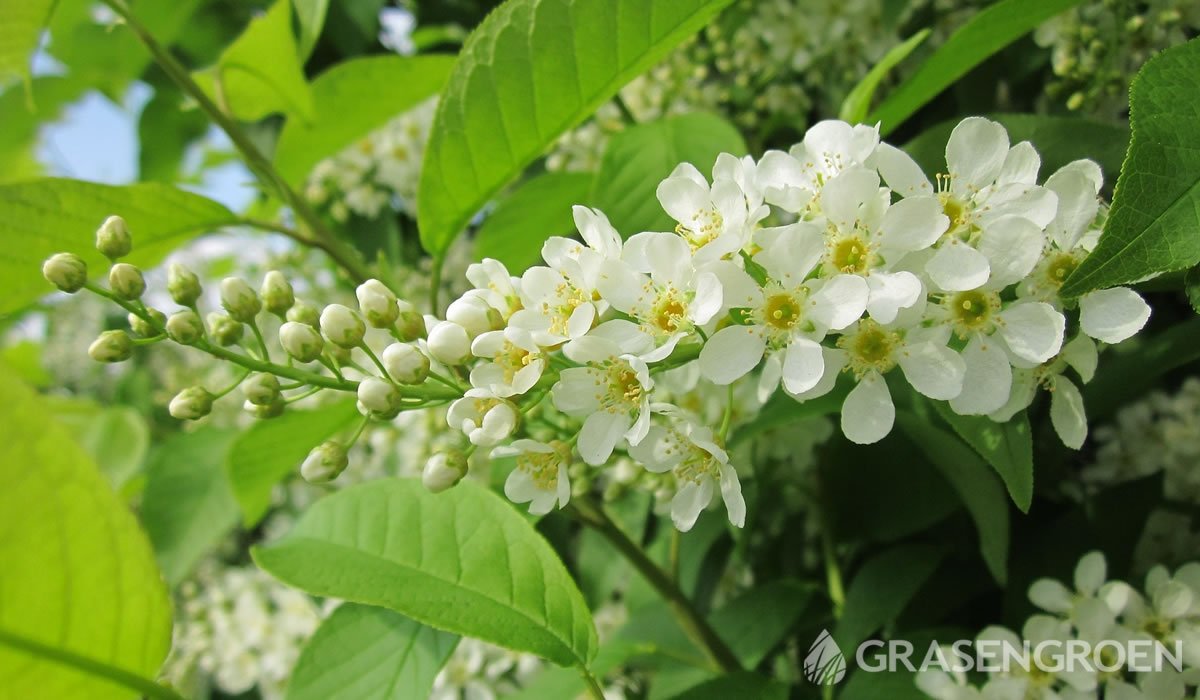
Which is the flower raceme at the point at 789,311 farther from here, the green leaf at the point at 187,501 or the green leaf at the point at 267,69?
the green leaf at the point at 187,501

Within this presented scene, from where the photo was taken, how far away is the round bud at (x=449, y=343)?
3.33 ft

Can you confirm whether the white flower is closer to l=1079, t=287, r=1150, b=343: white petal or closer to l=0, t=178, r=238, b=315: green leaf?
l=1079, t=287, r=1150, b=343: white petal

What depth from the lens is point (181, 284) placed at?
1.12m

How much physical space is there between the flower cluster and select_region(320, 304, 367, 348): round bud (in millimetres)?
914

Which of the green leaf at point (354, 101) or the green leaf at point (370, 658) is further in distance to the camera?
the green leaf at point (354, 101)

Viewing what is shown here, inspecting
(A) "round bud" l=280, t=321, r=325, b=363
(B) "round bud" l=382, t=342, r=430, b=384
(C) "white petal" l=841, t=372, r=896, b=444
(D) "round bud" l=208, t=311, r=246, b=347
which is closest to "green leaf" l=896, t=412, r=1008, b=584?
(C) "white petal" l=841, t=372, r=896, b=444

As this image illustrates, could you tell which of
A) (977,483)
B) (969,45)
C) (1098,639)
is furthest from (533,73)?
(1098,639)

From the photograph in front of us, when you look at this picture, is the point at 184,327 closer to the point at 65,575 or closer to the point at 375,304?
the point at 375,304

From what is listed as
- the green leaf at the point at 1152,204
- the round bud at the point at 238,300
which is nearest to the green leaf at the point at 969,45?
the green leaf at the point at 1152,204

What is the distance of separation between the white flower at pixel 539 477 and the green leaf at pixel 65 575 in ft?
1.33

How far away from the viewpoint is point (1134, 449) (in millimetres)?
1826

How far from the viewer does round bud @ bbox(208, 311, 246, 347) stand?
1.08m

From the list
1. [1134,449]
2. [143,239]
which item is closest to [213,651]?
[143,239]

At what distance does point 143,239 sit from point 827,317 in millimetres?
1126
